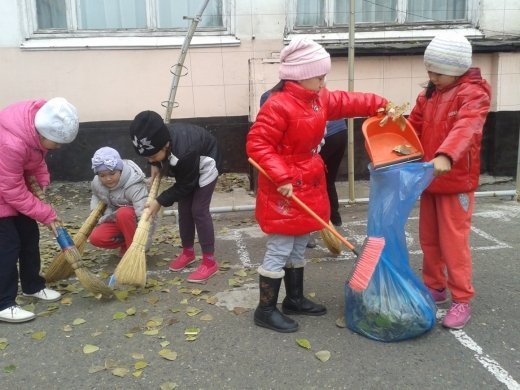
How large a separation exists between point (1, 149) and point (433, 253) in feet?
9.15

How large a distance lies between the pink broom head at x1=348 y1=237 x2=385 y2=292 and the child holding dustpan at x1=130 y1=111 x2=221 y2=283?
4.68 feet

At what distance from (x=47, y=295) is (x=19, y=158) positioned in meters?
1.10

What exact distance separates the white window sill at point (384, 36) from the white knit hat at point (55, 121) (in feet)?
15.2

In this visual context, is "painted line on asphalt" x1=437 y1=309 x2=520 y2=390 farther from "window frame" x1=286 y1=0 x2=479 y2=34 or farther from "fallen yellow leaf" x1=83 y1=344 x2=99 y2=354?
"window frame" x1=286 y1=0 x2=479 y2=34

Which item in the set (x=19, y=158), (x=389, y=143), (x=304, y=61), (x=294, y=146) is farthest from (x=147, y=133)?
(x=389, y=143)

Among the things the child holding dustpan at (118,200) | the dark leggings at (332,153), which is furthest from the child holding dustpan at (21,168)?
the dark leggings at (332,153)

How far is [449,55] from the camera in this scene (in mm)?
2982

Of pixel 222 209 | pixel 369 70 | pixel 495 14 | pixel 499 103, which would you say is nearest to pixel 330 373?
pixel 222 209

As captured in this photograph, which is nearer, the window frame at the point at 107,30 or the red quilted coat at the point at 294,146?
the red quilted coat at the point at 294,146

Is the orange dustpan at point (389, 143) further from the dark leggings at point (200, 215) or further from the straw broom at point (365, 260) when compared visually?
the dark leggings at point (200, 215)

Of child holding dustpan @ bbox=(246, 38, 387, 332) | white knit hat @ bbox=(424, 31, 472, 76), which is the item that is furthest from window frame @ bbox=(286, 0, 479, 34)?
white knit hat @ bbox=(424, 31, 472, 76)

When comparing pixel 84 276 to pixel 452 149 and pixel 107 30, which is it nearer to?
pixel 452 149

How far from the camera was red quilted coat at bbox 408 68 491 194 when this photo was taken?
9.47 ft

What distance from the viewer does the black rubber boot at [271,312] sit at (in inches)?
127
